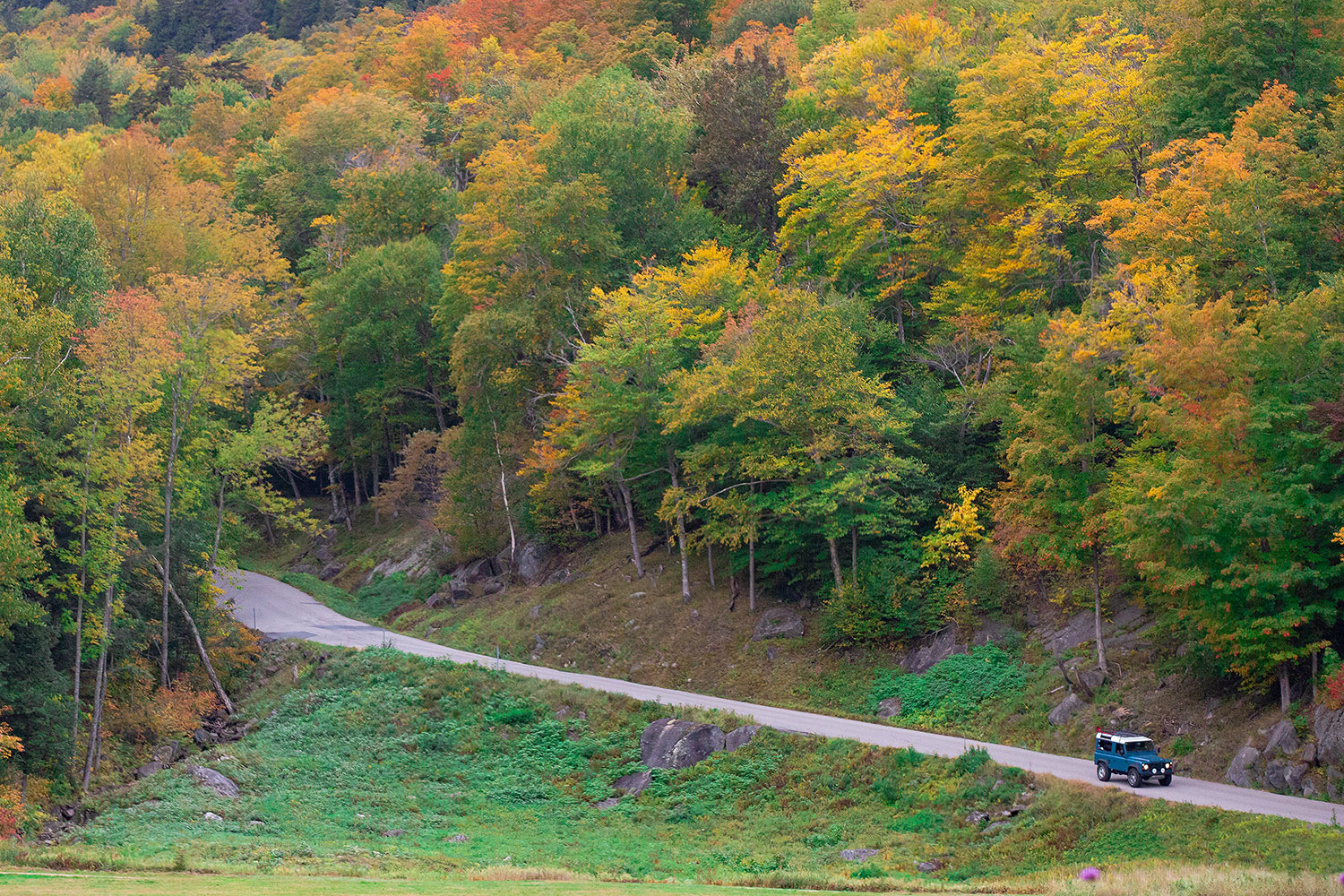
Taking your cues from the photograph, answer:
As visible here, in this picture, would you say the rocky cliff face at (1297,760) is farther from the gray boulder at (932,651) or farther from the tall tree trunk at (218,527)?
the tall tree trunk at (218,527)

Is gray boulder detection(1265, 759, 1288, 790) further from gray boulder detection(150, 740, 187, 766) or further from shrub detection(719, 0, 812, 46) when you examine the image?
shrub detection(719, 0, 812, 46)

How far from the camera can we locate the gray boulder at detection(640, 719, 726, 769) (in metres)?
30.6

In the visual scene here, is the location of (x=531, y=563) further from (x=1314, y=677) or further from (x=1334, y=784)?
(x=1334, y=784)

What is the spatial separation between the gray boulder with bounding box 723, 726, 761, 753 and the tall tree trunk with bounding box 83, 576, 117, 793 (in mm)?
17303

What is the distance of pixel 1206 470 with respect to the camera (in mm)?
26562

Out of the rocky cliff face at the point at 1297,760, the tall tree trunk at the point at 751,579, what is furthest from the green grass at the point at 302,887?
the tall tree trunk at the point at 751,579

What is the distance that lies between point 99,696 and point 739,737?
18.3m

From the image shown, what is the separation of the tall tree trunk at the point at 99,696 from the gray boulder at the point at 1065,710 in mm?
25913

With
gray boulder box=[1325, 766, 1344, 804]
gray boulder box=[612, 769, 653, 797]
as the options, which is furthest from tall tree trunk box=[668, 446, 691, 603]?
gray boulder box=[1325, 766, 1344, 804]

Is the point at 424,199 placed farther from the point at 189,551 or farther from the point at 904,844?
the point at 904,844

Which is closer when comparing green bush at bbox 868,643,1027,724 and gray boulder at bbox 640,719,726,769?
gray boulder at bbox 640,719,726,769

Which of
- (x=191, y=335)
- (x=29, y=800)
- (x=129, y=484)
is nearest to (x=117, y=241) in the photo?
(x=191, y=335)

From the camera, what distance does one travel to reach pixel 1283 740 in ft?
81.4

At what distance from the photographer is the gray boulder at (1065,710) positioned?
97.9 ft
